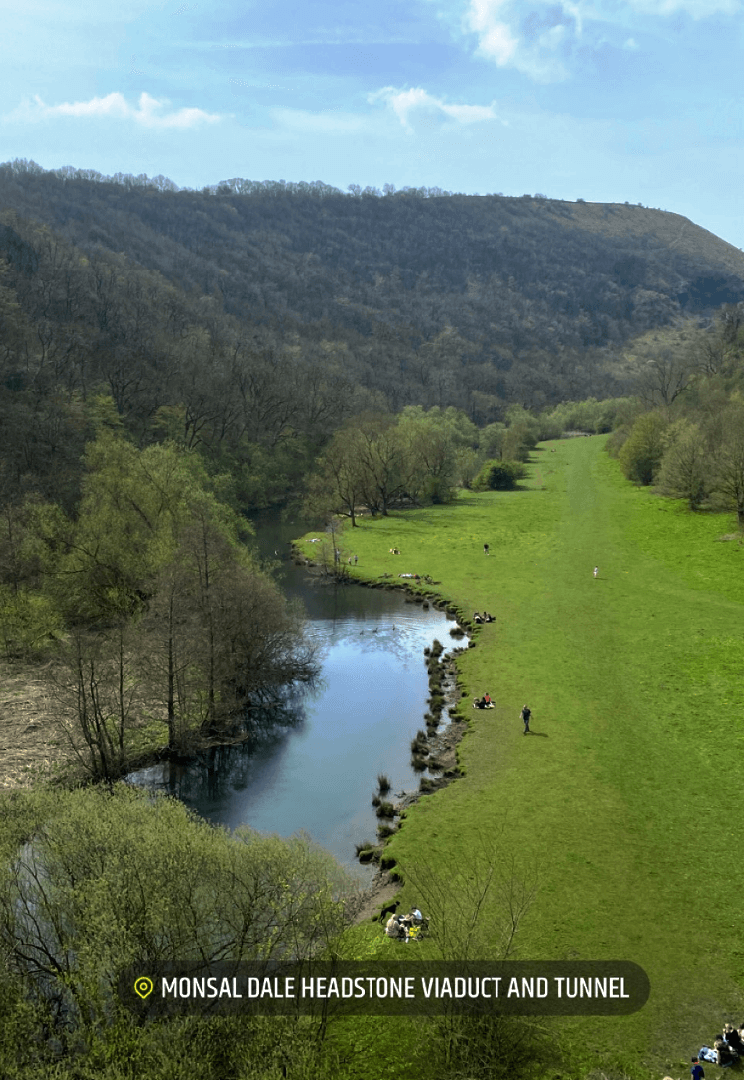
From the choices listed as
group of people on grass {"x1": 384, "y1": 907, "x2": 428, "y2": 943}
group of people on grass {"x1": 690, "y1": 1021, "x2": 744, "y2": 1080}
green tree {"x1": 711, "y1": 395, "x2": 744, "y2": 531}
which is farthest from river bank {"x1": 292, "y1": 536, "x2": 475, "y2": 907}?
green tree {"x1": 711, "y1": 395, "x2": 744, "y2": 531}

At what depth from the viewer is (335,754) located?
4038 cm

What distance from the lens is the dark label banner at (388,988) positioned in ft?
57.7

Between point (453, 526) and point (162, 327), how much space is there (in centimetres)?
8227

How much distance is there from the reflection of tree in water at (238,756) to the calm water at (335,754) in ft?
0.21

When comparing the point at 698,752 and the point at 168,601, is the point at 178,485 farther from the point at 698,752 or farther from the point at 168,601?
the point at 698,752

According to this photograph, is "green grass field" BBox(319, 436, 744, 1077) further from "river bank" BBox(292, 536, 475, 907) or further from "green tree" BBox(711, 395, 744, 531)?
"green tree" BBox(711, 395, 744, 531)

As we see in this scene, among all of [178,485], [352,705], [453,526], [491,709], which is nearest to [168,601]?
[352,705]

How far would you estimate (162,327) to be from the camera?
14588 cm

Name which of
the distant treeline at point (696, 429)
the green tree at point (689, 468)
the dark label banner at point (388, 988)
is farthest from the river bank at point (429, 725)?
the green tree at point (689, 468)

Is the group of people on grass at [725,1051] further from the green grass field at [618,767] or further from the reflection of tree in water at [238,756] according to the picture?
the reflection of tree in water at [238,756]

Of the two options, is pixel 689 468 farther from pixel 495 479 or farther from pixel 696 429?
pixel 495 479

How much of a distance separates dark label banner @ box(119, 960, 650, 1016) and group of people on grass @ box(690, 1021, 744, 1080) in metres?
2.08

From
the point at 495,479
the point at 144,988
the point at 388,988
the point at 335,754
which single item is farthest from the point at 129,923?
the point at 495,479

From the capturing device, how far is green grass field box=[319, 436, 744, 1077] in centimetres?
2228
